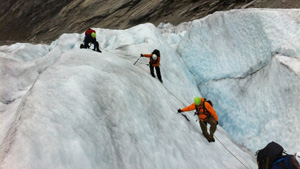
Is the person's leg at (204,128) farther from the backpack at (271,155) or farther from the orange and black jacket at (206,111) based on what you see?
the backpack at (271,155)

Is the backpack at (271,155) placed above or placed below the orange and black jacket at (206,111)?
above

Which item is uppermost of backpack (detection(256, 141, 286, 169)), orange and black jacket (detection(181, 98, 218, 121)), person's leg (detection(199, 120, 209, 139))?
backpack (detection(256, 141, 286, 169))

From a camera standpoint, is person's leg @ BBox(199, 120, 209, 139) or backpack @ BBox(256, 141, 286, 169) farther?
person's leg @ BBox(199, 120, 209, 139)

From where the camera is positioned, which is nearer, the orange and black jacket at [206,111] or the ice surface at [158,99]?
the ice surface at [158,99]

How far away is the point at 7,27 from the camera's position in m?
37.6

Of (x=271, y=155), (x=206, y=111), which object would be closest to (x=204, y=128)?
(x=206, y=111)

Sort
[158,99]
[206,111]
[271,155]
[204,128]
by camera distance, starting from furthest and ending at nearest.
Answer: [158,99] → [204,128] → [206,111] → [271,155]

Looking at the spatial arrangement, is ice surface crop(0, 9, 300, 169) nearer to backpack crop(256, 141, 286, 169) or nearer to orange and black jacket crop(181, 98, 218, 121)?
orange and black jacket crop(181, 98, 218, 121)

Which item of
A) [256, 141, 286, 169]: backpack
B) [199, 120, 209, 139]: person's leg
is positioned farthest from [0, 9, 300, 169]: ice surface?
[256, 141, 286, 169]: backpack

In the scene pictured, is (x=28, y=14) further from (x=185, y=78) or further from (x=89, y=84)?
(x=89, y=84)

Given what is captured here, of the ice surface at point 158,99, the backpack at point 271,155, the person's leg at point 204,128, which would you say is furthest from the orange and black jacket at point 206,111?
the backpack at point 271,155

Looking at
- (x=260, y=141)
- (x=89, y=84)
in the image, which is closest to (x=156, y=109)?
(x=89, y=84)

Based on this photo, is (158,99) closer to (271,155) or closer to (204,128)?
(204,128)

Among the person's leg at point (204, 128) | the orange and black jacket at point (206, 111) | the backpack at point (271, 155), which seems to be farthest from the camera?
the person's leg at point (204, 128)
